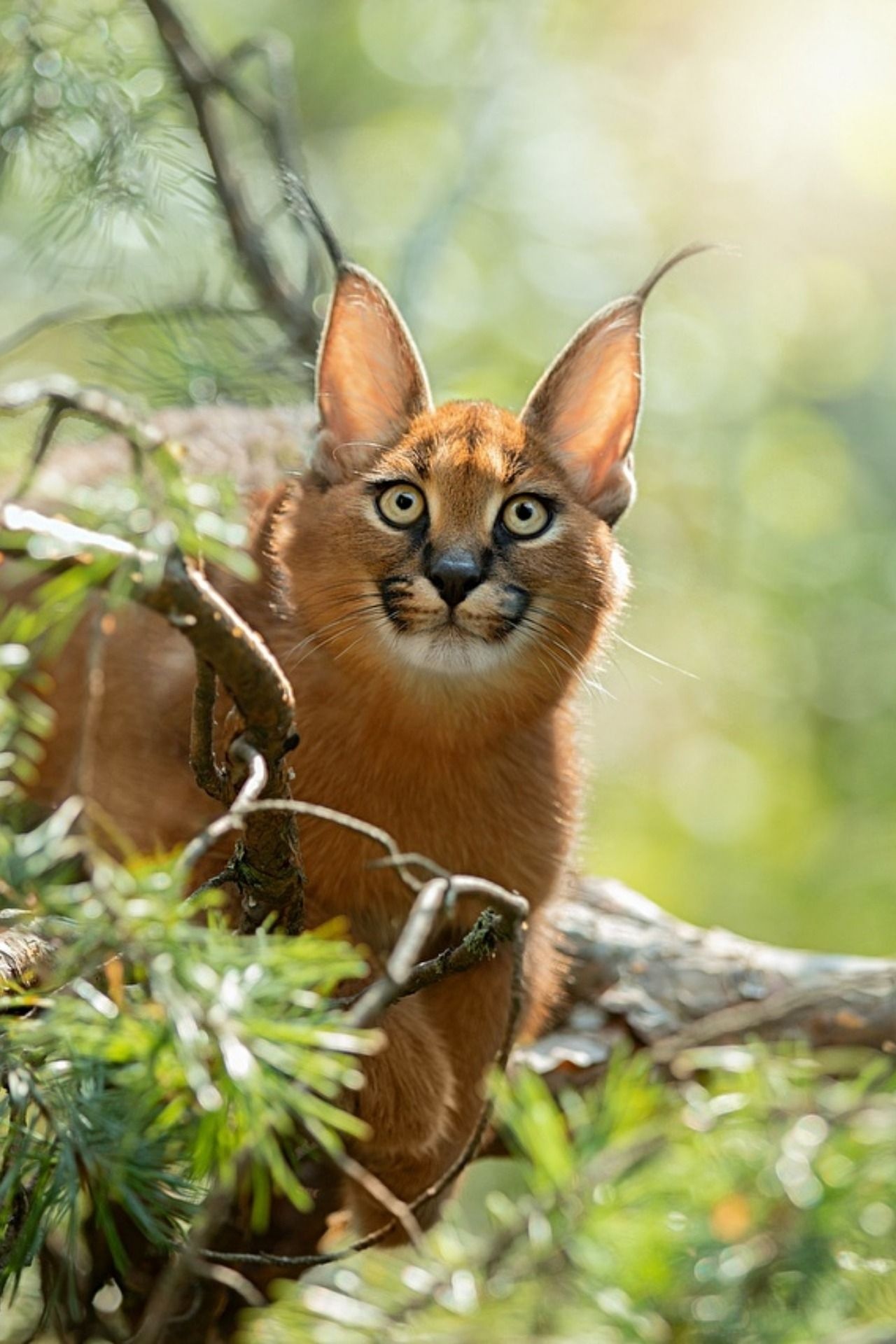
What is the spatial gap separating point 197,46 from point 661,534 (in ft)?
15.0

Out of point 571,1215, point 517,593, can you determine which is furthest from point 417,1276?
point 517,593

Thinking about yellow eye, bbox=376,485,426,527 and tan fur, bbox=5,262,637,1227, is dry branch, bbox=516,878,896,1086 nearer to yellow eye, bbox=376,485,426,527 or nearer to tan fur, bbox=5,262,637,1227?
tan fur, bbox=5,262,637,1227

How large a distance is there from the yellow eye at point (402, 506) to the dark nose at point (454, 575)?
0.19 m

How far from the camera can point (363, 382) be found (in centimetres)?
382

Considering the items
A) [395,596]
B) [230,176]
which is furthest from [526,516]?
[230,176]

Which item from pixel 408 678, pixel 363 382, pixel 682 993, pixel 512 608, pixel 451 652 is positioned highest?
pixel 363 382

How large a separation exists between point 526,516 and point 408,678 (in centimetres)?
44

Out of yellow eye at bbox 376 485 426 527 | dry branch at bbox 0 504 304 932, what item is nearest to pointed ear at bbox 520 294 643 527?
yellow eye at bbox 376 485 426 527

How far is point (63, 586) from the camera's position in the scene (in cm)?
188

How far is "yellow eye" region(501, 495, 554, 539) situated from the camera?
11.7ft

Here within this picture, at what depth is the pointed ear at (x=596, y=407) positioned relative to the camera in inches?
151

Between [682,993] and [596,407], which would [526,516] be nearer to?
[596,407]

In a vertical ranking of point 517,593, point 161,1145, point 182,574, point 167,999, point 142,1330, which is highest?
point 182,574

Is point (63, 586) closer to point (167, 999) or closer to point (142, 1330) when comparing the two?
point (167, 999)
